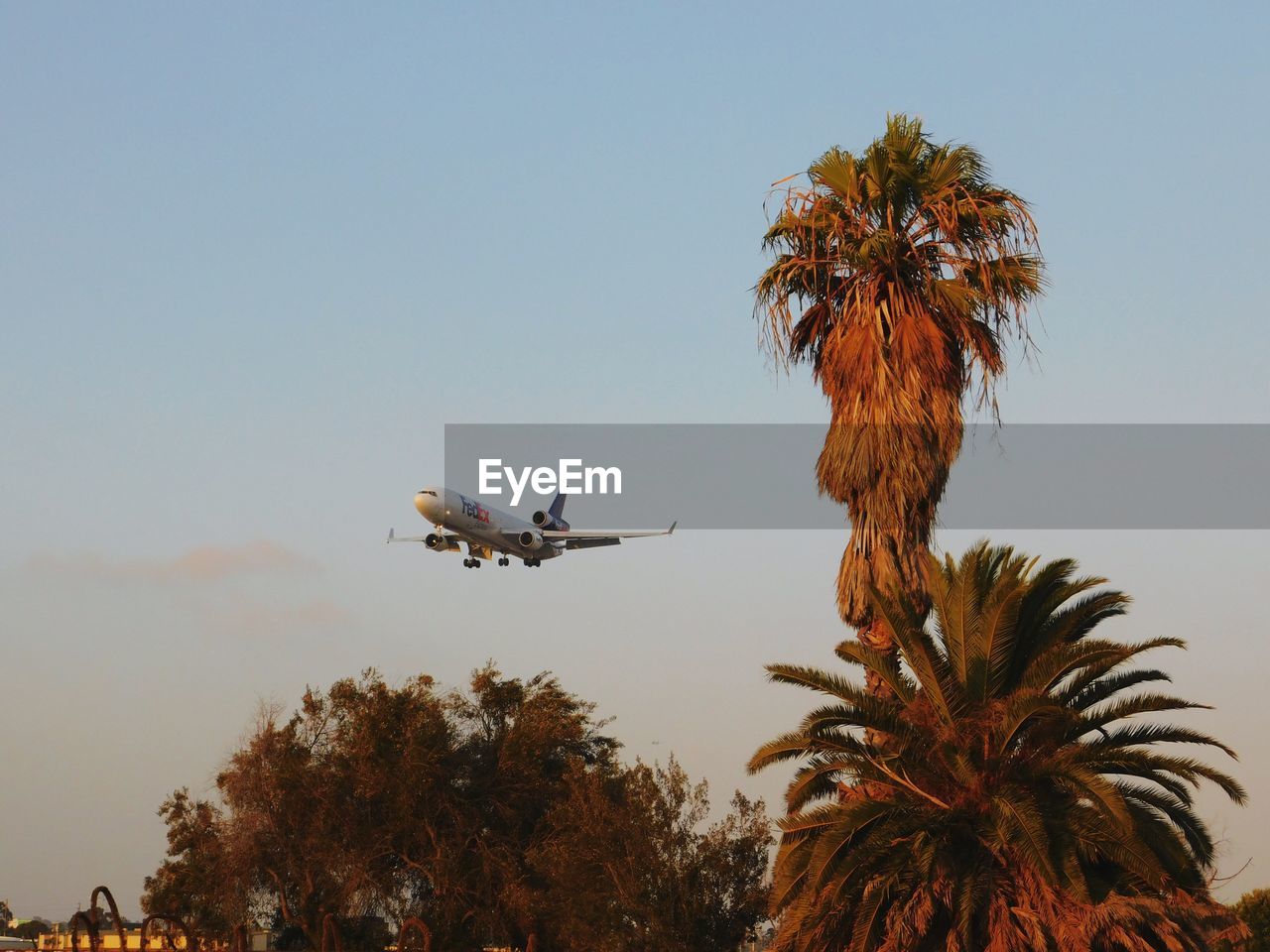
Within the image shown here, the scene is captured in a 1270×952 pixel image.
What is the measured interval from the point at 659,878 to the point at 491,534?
3530 centimetres

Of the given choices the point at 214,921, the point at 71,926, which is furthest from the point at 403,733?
the point at 71,926

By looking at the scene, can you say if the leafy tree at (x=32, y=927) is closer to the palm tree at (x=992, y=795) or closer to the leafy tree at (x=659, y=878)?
the leafy tree at (x=659, y=878)

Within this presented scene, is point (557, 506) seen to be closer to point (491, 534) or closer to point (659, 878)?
point (491, 534)

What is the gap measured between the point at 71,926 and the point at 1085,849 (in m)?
18.5

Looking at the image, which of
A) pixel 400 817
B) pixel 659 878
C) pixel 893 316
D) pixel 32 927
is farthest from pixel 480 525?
pixel 32 927

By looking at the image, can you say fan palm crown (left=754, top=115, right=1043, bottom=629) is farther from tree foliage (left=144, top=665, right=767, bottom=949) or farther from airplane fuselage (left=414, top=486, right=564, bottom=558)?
airplane fuselage (left=414, top=486, right=564, bottom=558)

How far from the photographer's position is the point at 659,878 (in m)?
41.9

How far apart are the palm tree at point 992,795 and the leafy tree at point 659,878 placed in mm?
16924

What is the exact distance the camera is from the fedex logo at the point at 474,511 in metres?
73.6

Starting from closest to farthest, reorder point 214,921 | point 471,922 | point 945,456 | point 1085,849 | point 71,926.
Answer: point 1085,849
point 945,456
point 71,926
point 471,922
point 214,921

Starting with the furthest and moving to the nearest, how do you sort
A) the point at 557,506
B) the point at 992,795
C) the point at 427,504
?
the point at 557,506, the point at 427,504, the point at 992,795

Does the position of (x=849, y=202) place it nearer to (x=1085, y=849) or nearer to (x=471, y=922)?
(x=1085, y=849)

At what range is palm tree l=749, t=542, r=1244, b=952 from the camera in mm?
22641

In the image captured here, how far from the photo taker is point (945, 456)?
27.0 meters
